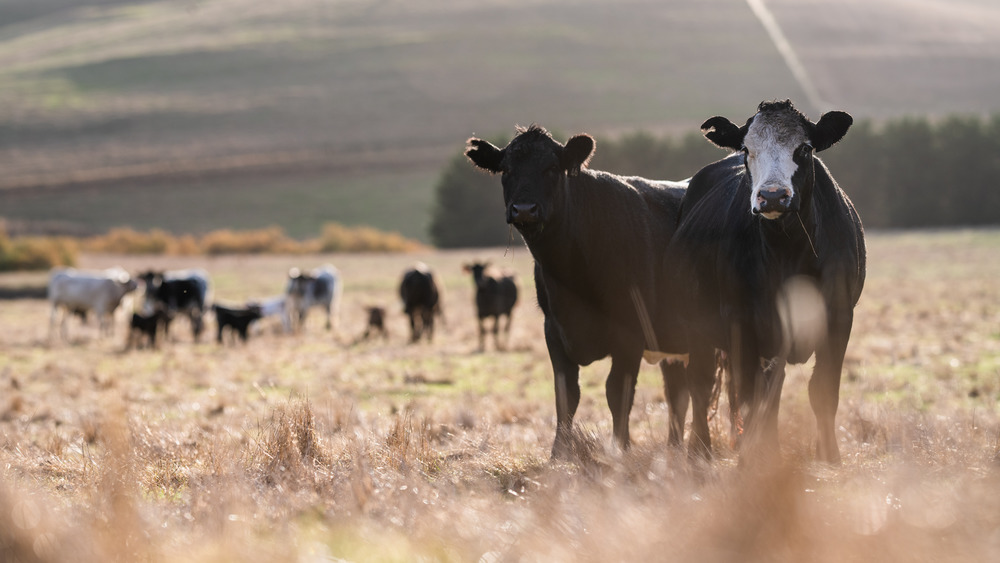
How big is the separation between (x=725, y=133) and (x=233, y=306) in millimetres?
19700

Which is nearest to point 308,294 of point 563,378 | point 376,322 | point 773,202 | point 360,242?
point 376,322

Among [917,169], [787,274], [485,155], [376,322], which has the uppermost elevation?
[917,169]

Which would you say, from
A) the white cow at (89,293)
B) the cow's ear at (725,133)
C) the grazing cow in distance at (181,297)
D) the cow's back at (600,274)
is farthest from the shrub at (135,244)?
the cow's ear at (725,133)

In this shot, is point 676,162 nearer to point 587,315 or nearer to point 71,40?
point 587,315

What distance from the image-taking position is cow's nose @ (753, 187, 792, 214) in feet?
17.3

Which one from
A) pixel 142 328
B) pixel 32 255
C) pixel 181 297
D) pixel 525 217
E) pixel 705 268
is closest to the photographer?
pixel 525 217

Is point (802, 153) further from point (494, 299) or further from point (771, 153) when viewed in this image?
point (494, 299)

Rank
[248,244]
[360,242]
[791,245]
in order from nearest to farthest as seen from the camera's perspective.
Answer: [791,245] < [248,244] < [360,242]

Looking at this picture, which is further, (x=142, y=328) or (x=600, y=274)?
(x=142, y=328)

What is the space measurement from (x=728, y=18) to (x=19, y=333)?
119591 mm

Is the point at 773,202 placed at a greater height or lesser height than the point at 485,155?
lesser

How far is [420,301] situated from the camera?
21.0 metres

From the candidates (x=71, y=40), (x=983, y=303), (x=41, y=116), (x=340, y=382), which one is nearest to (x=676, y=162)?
(x=983, y=303)

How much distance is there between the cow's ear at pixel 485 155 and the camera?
6848mm
